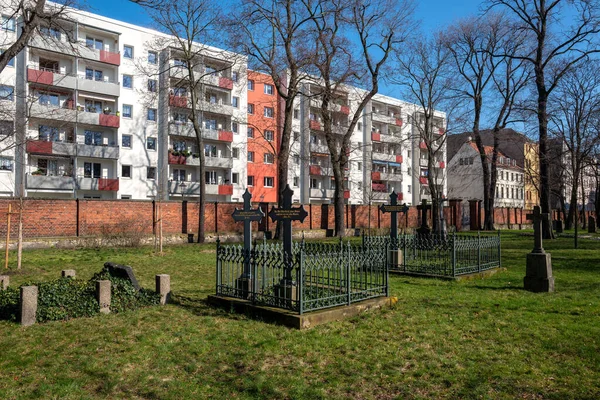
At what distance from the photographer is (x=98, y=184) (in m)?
36.3

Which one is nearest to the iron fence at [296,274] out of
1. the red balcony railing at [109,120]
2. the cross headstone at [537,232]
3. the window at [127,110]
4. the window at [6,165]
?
the cross headstone at [537,232]

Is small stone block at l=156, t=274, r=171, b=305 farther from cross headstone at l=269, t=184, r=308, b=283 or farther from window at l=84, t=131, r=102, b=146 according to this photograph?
window at l=84, t=131, r=102, b=146

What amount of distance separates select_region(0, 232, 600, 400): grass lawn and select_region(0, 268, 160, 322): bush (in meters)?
0.31

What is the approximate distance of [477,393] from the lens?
478 centimetres

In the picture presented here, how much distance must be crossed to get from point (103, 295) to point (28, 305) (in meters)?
1.21

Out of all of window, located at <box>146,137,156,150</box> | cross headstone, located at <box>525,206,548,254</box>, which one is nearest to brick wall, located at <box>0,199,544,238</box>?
window, located at <box>146,137,156,150</box>

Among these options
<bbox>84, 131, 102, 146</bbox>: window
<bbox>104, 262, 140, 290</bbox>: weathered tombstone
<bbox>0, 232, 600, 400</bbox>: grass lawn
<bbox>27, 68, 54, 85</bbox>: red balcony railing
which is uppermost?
<bbox>27, 68, 54, 85</bbox>: red balcony railing

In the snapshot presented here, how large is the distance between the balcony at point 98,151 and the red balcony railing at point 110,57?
22.5 feet

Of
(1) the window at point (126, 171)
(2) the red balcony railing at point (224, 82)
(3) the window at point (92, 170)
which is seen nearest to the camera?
(3) the window at point (92, 170)

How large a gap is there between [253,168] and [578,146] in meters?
29.1

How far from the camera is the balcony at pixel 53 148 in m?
32.8

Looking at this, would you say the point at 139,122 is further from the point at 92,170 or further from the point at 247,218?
the point at 247,218

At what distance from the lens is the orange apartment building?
4666 cm

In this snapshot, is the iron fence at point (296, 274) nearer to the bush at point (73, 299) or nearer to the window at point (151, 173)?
the bush at point (73, 299)
